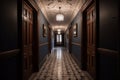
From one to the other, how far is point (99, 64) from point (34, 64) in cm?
305

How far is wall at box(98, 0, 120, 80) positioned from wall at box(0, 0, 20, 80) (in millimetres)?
1901

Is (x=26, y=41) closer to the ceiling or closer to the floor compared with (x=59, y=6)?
closer to the floor

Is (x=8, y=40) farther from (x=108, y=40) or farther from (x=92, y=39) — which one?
(x=92, y=39)

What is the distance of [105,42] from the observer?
118 inches

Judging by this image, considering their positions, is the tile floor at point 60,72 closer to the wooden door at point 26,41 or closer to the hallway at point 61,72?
the hallway at point 61,72

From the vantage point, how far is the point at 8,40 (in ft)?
8.70

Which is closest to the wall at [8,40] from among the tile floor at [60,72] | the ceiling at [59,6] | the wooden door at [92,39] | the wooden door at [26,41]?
the wooden door at [26,41]

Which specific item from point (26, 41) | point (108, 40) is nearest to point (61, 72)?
point (26, 41)

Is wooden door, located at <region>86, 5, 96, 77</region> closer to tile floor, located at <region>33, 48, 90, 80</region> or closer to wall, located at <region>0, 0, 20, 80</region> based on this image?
tile floor, located at <region>33, 48, 90, 80</region>

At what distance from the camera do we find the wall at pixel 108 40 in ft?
8.14

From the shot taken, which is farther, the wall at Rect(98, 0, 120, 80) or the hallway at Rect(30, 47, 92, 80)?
the hallway at Rect(30, 47, 92, 80)

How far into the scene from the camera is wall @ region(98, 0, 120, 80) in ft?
8.14

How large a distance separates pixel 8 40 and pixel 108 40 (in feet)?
6.44

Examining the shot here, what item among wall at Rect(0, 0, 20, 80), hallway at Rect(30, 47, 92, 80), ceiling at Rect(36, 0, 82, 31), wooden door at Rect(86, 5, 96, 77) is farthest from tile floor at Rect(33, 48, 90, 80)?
ceiling at Rect(36, 0, 82, 31)
